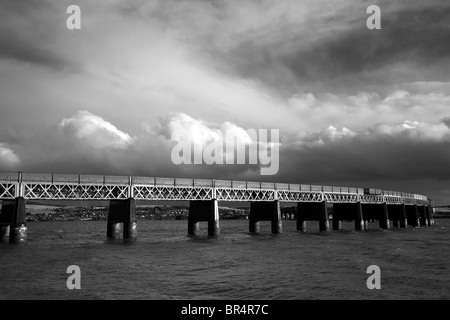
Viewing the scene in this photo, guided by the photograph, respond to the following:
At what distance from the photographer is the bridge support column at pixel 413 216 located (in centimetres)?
14450

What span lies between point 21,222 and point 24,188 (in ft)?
18.4

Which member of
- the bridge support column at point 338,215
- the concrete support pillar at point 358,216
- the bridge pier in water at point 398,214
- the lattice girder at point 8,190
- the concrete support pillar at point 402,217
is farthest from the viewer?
the bridge pier in water at point 398,214

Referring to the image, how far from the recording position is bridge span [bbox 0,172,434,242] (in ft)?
190

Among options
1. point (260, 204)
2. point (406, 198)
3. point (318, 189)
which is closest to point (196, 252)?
point (260, 204)

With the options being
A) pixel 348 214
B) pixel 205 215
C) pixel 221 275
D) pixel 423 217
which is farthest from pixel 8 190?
pixel 423 217

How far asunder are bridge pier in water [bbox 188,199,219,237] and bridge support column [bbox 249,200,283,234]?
16.9 metres

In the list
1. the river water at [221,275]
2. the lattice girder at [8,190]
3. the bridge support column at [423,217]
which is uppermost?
the lattice girder at [8,190]

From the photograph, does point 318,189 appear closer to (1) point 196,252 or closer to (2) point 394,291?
(1) point 196,252

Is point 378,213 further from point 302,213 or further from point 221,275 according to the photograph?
point 221,275

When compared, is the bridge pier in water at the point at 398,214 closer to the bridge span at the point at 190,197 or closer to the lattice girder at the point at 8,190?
the bridge span at the point at 190,197

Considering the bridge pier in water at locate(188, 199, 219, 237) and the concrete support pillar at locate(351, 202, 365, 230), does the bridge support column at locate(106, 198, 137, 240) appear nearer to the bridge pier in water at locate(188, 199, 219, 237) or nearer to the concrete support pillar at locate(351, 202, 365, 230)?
the bridge pier in water at locate(188, 199, 219, 237)

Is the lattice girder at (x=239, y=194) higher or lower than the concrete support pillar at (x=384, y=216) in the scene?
higher

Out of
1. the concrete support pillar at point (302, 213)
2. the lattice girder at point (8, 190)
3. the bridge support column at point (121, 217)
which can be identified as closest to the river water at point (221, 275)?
the lattice girder at point (8, 190)

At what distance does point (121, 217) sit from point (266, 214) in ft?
129
